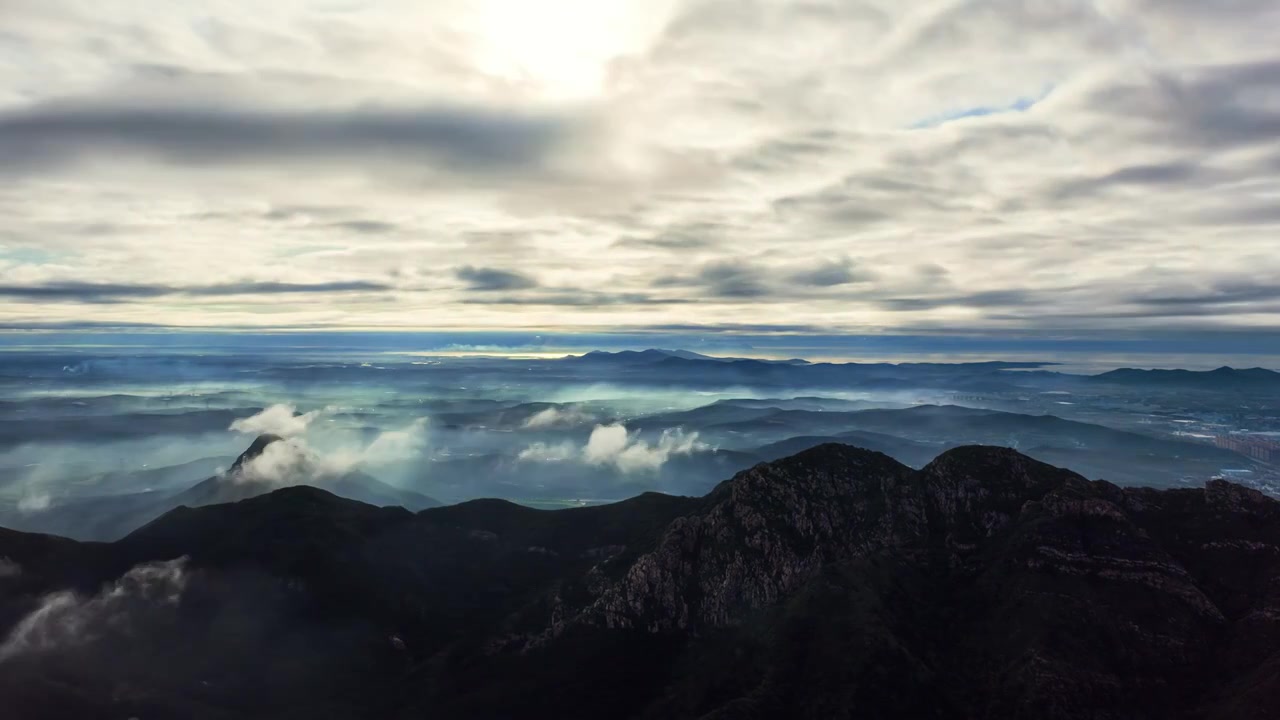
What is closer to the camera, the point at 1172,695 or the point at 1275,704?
the point at 1275,704

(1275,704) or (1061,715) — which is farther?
(1061,715)

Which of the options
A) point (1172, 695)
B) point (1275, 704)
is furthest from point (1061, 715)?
point (1275, 704)

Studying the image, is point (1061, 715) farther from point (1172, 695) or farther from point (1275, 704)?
point (1275, 704)

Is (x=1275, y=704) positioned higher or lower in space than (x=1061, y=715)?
higher
